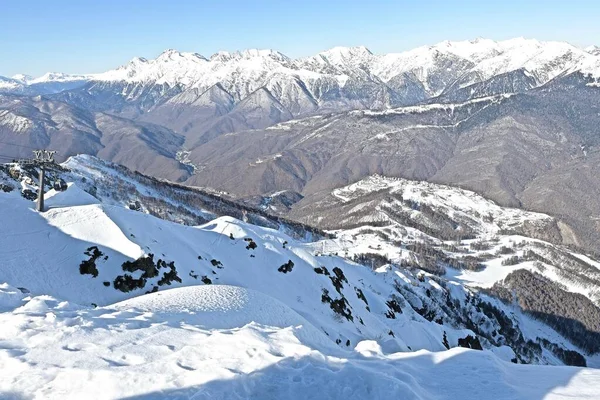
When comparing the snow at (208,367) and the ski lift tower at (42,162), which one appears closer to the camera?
the snow at (208,367)

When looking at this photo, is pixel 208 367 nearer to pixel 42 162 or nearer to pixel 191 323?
pixel 191 323

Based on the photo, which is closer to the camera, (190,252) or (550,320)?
(190,252)

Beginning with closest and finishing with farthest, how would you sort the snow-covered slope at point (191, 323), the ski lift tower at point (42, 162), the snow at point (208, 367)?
the snow at point (208, 367)
the snow-covered slope at point (191, 323)
the ski lift tower at point (42, 162)

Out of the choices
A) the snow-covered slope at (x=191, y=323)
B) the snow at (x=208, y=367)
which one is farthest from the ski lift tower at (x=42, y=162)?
the snow at (x=208, y=367)

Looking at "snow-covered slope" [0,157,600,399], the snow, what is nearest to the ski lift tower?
"snow-covered slope" [0,157,600,399]

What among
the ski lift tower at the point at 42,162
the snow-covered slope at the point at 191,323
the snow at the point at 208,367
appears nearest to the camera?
the snow at the point at 208,367

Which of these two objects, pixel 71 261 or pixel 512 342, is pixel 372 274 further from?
pixel 71 261

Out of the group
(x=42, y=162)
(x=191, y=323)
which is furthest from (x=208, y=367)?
(x=42, y=162)

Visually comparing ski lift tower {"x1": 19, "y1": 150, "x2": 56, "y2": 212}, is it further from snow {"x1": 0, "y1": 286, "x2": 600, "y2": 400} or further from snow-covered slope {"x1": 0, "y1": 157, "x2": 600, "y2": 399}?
snow {"x1": 0, "y1": 286, "x2": 600, "y2": 400}

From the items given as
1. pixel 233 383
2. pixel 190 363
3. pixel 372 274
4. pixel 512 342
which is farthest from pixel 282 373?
pixel 512 342

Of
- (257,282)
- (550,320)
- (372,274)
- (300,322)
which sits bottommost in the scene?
(550,320)

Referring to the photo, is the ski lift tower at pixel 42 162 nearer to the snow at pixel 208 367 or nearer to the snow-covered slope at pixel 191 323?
the snow-covered slope at pixel 191 323
